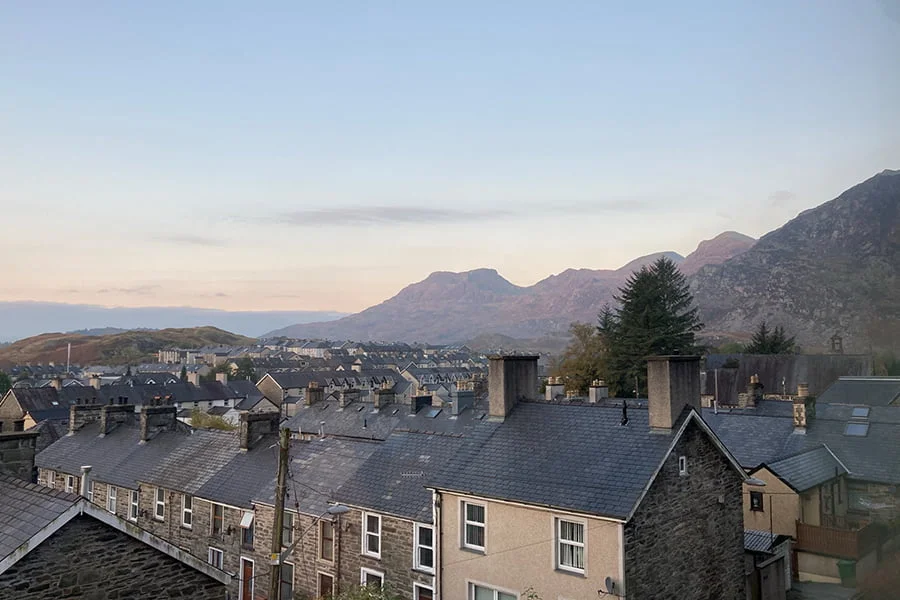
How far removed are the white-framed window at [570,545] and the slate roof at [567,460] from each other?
1.95 feet

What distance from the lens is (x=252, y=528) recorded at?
23078 millimetres

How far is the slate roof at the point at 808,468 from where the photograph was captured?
2473 cm

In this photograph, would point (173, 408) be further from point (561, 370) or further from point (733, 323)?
point (733, 323)

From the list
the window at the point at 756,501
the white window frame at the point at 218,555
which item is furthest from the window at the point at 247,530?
the window at the point at 756,501

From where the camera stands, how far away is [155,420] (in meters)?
31.9

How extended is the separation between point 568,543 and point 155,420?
23772 millimetres

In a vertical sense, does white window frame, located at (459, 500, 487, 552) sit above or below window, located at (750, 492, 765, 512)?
above

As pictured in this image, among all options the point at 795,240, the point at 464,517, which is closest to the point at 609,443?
the point at 464,517

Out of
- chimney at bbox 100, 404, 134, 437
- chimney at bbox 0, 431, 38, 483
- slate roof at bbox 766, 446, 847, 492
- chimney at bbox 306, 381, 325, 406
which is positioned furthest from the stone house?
chimney at bbox 306, 381, 325, 406

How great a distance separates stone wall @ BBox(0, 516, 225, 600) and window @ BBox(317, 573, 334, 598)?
9052mm

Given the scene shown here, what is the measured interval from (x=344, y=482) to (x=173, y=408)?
48.5 ft

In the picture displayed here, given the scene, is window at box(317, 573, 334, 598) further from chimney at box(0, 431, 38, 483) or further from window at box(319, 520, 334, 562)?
chimney at box(0, 431, 38, 483)

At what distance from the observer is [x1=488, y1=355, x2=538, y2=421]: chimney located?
19.8m

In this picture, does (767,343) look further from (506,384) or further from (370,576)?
(370,576)
